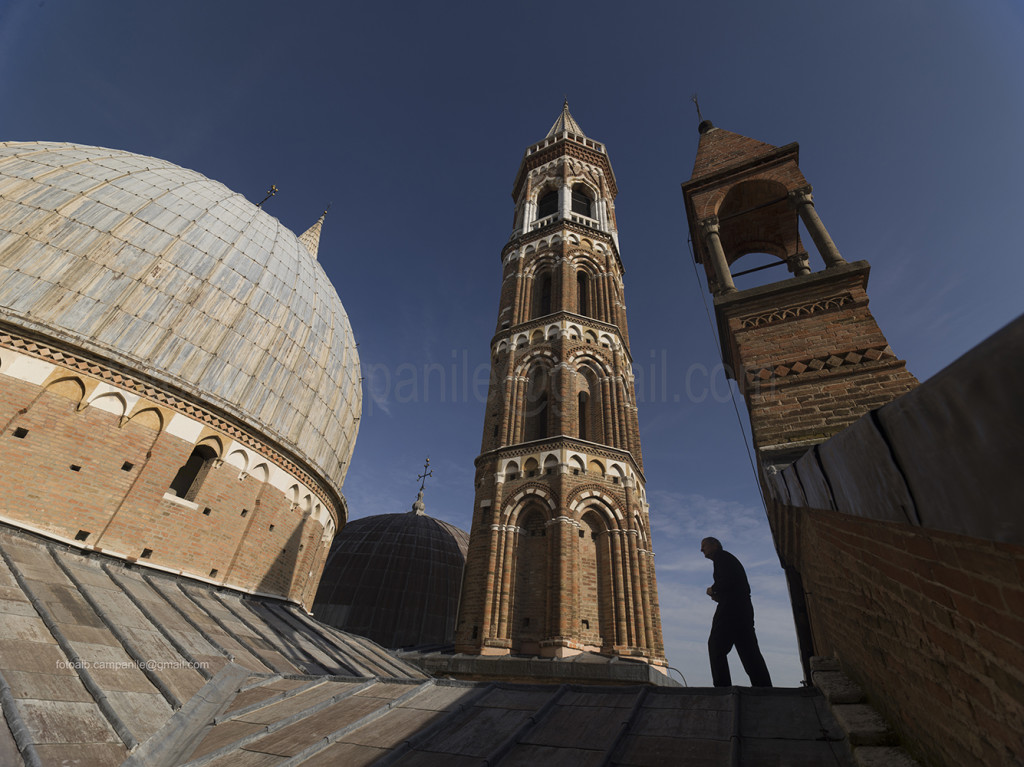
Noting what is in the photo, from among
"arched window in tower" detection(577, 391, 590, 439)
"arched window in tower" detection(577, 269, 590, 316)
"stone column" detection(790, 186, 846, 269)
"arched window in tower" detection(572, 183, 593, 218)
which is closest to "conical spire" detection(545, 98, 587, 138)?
"arched window in tower" detection(572, 183, 593, 218)

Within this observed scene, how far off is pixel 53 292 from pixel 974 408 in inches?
607

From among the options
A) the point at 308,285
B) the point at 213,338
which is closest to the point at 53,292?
the point at 213,338

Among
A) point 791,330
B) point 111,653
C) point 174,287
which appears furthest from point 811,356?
point 174,287

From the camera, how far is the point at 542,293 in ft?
76.4

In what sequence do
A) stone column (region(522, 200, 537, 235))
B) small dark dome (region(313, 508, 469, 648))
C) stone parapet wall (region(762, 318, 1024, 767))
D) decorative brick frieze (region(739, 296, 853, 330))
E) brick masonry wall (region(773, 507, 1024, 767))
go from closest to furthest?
1. stone parapet wall (region(762, 318, 1024, 767))
2. brick masonry wall (region(773, 507, 1024, 767))
3. decorative brick frieze (region(739, 296, 853, 330))
4. small dark dome (region(313, 508, 469, 648))
5. stone column (region(522, 200, 537, 235))

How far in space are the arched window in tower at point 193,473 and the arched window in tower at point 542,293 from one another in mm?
14194

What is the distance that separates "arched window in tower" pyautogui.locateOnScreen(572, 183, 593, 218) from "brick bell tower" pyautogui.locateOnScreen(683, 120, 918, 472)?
18572 millimetres

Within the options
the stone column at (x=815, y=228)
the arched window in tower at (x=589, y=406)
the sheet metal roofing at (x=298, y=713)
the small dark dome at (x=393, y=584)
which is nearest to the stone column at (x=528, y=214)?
the arched window in tower at (x=589, y=406)

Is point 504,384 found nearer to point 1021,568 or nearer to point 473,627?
point 473,627

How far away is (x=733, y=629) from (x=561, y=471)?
10271 millimetres

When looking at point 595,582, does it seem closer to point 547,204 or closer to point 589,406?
point 589,406

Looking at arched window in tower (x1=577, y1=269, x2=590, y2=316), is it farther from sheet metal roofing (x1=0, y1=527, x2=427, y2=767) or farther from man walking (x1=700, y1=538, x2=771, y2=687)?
man walking (x1=700, y1=538, x2=771, y2=687)

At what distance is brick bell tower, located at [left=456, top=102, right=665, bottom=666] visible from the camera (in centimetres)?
1455

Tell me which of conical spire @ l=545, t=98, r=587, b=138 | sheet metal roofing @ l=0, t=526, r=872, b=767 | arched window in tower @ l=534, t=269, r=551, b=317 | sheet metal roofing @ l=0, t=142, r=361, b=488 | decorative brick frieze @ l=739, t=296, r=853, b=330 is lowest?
sheet metal roofing @ l=0, t=526, r=872, b=767
